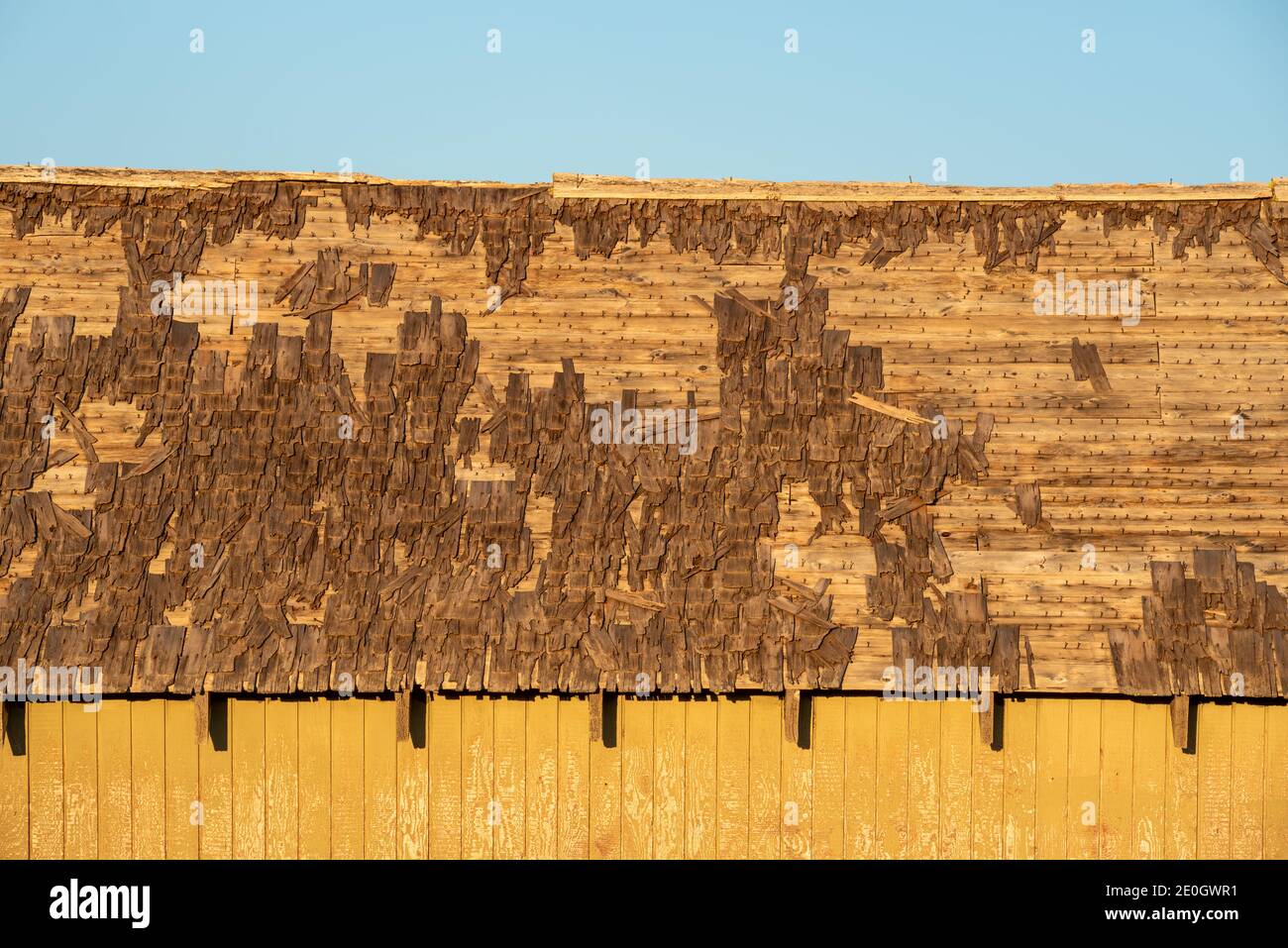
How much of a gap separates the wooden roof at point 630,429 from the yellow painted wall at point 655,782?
1.92 feet

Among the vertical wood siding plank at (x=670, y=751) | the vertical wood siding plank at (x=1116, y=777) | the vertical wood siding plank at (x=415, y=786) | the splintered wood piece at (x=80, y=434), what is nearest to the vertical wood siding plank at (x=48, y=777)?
the splintered wood piece at (x=80, y=434)

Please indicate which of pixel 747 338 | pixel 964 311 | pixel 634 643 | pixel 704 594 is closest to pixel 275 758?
pixel 634 643

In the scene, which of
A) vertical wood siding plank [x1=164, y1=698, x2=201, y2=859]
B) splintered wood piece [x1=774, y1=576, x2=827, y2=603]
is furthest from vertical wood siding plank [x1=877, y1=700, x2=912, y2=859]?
vertical wood siding plank [x1=164, y1=698, x2=201, y2=859]

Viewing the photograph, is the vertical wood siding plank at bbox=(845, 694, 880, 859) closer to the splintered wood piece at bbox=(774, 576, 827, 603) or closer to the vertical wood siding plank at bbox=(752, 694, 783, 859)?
the vertical wood siding plank at bbox=(752, 694, 783, 859)

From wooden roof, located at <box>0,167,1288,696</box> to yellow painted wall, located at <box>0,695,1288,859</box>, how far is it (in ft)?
1.92

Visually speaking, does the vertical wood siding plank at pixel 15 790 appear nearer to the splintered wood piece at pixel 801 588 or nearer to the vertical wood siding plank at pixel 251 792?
Result: the vertical wood siding plank at pixel 251 792

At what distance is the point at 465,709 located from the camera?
1175 cm

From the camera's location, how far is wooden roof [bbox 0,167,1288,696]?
449 inches

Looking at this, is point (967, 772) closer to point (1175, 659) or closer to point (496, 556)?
point (1175, 659)

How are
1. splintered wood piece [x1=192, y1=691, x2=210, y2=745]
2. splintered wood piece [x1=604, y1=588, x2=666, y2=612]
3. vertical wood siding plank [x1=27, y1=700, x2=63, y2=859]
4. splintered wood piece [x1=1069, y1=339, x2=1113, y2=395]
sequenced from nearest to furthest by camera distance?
splintered wood piece [x1=192, y1=691, x2=210, y2=745] < splintered wood piece [x1=604, y1=588, x2=666, y2=612] < vertical wood siding plank [x1=27, y1=700, x2=63, y2=859] < splintered wood piece [x1=1069, y1=339, x2=1113, y2=395]

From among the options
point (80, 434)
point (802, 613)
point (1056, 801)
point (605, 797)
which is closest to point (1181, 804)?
point (1056, 801)

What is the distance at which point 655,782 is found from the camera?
1176cm

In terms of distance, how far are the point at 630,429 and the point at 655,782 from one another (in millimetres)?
3450

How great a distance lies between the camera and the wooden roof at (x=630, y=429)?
1141 cm
